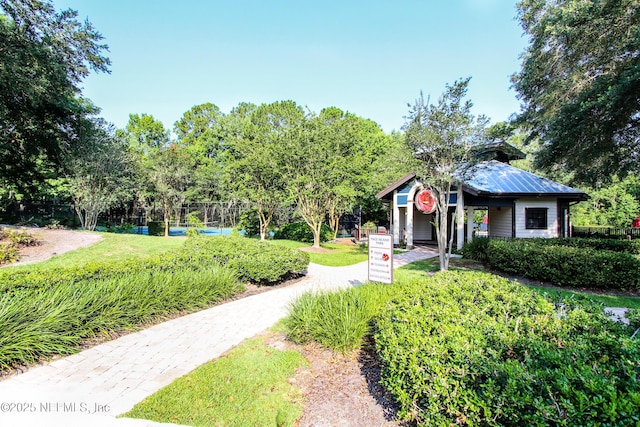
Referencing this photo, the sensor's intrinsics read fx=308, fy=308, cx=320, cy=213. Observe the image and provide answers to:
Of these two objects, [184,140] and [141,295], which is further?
[184,140]

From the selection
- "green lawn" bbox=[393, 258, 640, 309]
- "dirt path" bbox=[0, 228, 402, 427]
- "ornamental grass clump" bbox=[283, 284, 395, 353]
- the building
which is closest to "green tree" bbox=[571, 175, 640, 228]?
the building

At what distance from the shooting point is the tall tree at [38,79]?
8945 mm

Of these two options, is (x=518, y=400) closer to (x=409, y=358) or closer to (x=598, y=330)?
(x=409, y=358)

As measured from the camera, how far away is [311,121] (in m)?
14.4

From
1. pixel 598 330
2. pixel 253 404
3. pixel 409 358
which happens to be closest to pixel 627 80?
pixel 598 330

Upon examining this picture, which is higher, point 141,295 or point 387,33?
point 387,33

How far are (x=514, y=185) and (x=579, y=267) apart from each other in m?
8.23

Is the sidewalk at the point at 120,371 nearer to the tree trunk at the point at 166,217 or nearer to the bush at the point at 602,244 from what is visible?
the bush at the point at 602,244

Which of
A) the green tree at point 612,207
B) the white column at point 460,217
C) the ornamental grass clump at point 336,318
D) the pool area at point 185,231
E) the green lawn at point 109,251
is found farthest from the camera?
the green tree at point 612,207

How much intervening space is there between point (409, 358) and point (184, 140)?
44981mm

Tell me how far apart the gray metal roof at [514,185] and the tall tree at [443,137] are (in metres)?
5.32

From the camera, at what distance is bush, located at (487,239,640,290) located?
754 centimetres

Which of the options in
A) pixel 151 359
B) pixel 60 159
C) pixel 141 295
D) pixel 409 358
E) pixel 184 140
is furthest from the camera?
pixel 184 140

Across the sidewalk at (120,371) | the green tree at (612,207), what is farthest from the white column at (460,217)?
the green tree at (612,207)
